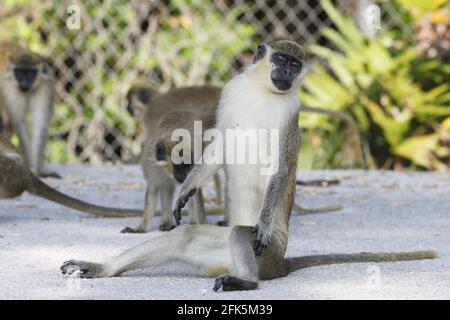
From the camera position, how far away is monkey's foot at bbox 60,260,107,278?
4.62 m

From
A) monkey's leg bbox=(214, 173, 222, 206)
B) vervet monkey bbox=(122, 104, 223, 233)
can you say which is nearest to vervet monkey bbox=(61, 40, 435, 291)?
vervet monkey bbox=(122, 104, 223, 233)

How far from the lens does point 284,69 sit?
4965 mm

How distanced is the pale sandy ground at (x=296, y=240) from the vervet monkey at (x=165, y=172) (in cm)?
15

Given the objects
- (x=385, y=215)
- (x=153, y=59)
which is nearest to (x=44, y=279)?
(x=385, y=215)

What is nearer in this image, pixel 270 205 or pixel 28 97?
pixel 270 205

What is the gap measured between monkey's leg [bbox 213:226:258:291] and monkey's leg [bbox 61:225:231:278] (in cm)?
11

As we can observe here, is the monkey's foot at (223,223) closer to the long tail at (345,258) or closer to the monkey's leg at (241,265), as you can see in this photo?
the long tail at (345,258)

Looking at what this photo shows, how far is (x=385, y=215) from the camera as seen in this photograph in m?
7.23

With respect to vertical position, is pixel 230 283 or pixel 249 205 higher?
pixel 249 205

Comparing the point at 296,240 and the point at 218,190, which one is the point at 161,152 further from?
the point at 218,190

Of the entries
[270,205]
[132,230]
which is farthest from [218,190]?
[270,205]

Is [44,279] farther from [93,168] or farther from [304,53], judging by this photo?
[93,168]

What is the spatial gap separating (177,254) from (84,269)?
423 mm
